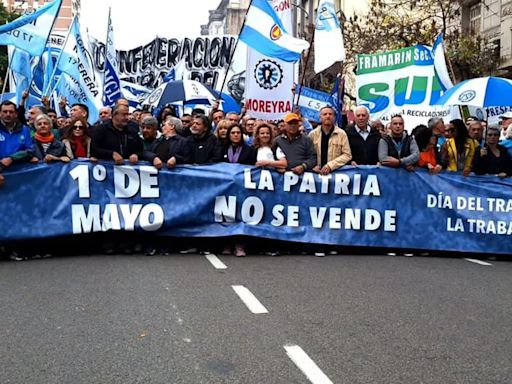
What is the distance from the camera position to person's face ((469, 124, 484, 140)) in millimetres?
10633

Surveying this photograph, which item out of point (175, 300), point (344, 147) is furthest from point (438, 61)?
point (175, 300)

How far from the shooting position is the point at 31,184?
8742 mm

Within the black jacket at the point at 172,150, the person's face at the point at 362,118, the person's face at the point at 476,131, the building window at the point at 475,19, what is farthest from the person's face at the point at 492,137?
the building window at the point at 475,19

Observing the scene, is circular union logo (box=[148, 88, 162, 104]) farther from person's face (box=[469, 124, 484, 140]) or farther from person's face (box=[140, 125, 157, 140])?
person's face (box=[469, 124, 484, 140])

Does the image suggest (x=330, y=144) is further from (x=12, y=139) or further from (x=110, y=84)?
(x=110, y=84)

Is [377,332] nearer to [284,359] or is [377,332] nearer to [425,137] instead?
[284,359]

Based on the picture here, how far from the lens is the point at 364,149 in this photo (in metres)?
9.84

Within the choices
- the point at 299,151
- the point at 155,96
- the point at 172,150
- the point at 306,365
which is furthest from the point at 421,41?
the point at 306,365

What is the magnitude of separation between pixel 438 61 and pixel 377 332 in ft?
29.1

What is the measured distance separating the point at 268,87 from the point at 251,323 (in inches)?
270

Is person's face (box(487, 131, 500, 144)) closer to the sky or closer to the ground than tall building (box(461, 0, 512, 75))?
closer to the ground

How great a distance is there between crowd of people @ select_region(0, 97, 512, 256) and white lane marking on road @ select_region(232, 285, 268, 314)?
2.15m

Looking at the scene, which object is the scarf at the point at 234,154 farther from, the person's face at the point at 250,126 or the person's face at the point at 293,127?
the person's face at the point at 250,126

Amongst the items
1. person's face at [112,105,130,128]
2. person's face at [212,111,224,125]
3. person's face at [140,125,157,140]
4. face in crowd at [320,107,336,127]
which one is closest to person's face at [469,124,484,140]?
face in crowd at [320,107,336,127]
